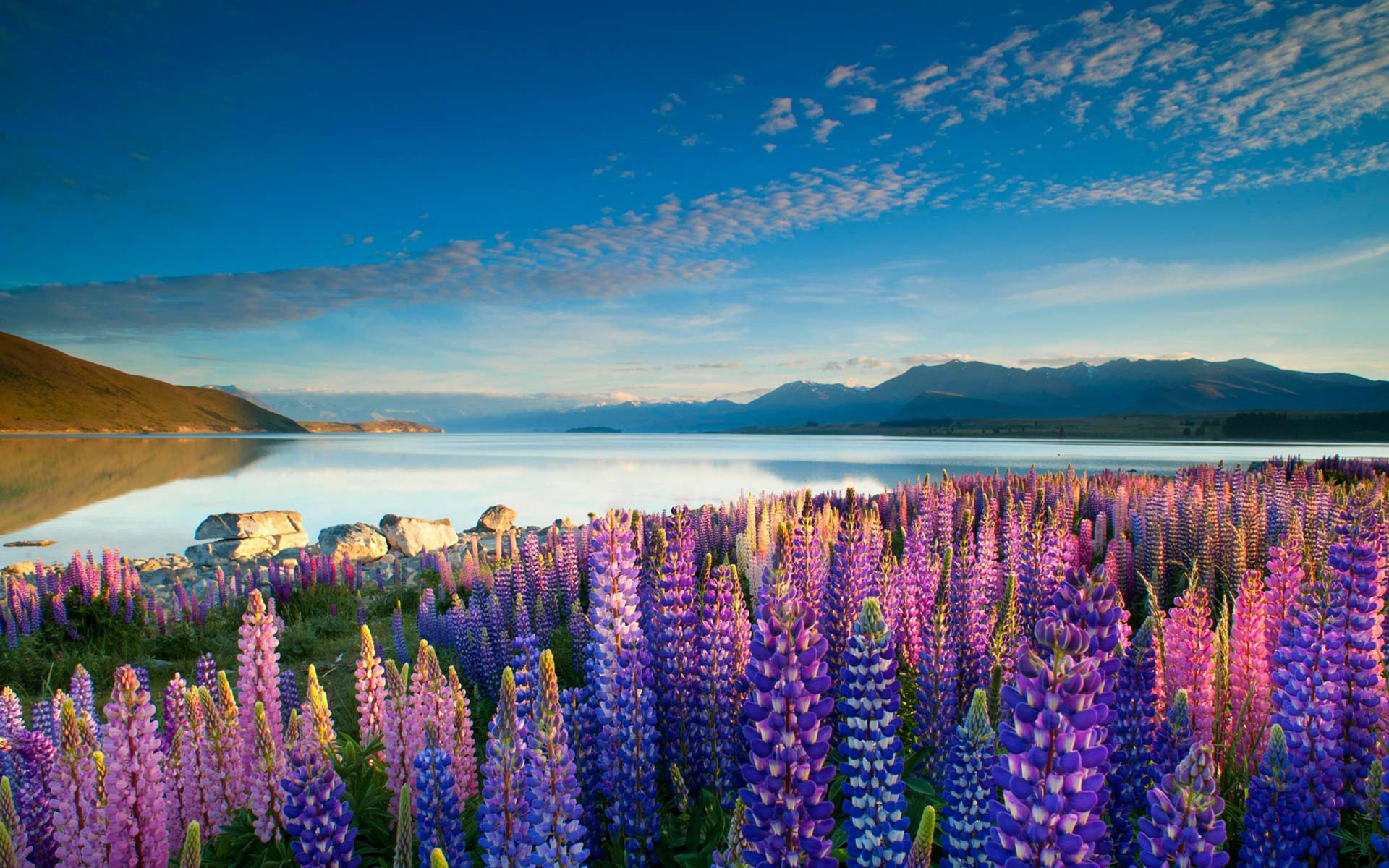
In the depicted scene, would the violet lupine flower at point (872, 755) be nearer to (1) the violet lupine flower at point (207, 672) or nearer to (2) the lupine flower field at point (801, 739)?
(2) the lupine flower field at point (801, 739)

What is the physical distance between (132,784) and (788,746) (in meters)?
3.19

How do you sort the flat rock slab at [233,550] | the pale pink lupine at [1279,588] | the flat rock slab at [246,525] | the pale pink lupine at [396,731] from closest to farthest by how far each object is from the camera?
1. the pale pink lupine at [396,731]
2. the pale pink lupine at [1279,588]
3. the flat rock slab at [233,550]
4. the flat rock slab at [246,525]

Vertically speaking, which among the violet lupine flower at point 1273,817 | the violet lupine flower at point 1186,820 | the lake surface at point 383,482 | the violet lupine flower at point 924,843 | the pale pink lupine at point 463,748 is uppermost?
the violet lupine flower at point 1186,820

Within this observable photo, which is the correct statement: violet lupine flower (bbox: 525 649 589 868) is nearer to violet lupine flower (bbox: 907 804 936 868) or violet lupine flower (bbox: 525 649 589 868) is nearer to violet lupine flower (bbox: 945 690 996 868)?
violet lupine flower (bbox: 907 804 936 868)

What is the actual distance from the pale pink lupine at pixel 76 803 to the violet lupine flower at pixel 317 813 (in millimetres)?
1004

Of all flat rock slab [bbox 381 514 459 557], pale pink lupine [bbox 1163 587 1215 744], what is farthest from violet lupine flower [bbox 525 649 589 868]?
flat rock slab [bbox 381 514 459 557]

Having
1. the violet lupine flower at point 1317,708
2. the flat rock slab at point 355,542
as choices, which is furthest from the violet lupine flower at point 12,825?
the flat rock slab at point 355,542

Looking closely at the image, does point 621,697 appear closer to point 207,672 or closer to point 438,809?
point 438,809

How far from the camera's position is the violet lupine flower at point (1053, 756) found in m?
1.61

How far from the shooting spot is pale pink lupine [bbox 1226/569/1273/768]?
3.65m

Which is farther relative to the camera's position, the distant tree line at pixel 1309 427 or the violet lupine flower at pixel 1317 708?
the distant tree line at pixel 1309 427

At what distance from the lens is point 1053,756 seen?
1680 millimetres

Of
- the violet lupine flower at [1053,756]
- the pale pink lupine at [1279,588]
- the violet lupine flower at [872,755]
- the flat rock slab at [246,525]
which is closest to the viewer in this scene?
the violet lupine flower at [1053,756]

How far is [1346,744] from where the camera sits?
2.90 m
